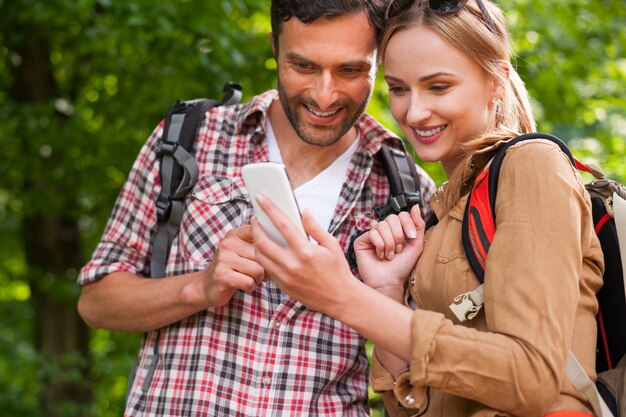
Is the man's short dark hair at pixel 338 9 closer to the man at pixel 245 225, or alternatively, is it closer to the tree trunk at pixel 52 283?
the man at pixel 245 225

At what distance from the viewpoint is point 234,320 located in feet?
8.59

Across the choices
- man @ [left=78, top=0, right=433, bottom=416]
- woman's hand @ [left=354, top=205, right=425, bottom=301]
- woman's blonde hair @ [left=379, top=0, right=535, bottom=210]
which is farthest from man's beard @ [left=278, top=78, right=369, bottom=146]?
woman's hand @ [left=354, top=205, right=425, bottom=301]

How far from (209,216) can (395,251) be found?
2.54 feet

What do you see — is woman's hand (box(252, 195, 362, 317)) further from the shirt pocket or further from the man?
the shirt pocket

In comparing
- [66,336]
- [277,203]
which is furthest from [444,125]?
[66,336]

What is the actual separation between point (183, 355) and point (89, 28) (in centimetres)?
264

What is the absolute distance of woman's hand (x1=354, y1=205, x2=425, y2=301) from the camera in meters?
2.21

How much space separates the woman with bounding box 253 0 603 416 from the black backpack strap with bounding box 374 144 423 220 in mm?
504

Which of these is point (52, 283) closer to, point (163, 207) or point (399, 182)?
point (163, 207)

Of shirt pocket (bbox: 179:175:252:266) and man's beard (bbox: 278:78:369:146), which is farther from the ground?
man's beard (bbox: 278:78:369:146)

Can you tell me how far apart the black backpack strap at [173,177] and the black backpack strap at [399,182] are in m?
0.70

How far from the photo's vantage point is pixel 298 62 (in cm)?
270

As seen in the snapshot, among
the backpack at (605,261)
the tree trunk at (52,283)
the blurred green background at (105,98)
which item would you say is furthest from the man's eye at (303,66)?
the tree trunk at (52,283)

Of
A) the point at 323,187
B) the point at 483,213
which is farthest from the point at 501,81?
the point at 323,187
